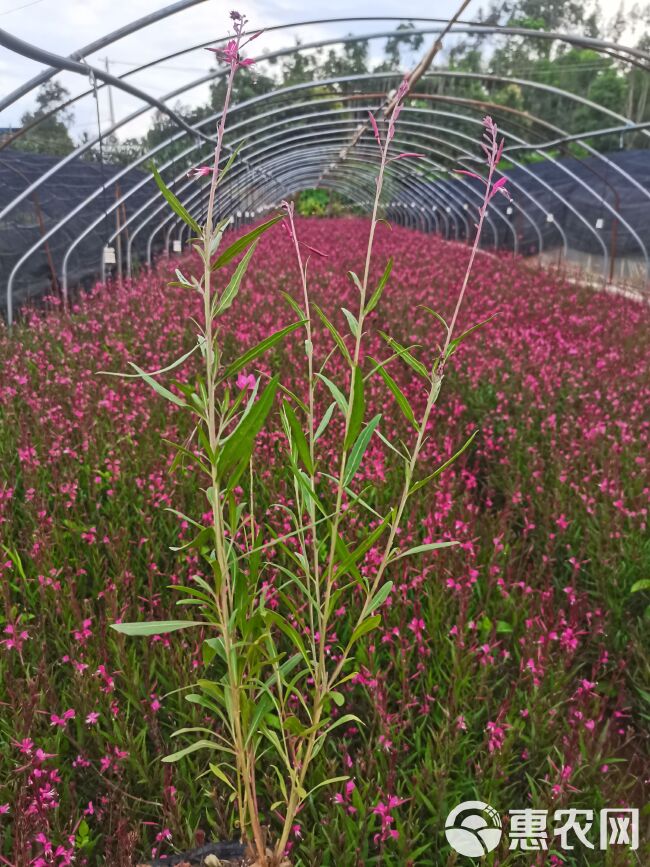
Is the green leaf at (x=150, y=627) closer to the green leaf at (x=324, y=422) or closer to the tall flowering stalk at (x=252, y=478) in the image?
the tall flowering stalk at (x=252, y=478)

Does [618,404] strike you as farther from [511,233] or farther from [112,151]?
[511,233]

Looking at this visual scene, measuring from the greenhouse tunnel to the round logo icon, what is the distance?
1672 millimetres

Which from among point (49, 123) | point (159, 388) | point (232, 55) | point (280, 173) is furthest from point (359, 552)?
point (280, 173)

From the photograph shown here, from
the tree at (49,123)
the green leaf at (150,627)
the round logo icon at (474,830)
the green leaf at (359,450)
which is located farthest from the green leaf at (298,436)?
the tree at (49,123)

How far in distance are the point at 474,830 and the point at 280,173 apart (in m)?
21.9

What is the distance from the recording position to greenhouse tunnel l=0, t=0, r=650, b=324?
6.43m

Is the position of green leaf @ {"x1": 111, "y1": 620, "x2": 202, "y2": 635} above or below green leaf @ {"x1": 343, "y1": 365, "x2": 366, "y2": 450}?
below

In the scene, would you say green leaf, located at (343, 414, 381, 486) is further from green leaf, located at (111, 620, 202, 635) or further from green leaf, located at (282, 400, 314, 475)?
green leaf, located at (111, 620, 202, 635)

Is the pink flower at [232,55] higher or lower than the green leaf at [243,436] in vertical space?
higher

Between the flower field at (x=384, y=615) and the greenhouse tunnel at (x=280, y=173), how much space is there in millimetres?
1463

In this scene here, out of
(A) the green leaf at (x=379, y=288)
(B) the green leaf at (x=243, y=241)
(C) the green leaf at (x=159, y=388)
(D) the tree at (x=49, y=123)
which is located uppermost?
(D) the tree at (x=49, y=123)

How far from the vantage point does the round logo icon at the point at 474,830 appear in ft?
5.88

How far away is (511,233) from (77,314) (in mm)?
16059

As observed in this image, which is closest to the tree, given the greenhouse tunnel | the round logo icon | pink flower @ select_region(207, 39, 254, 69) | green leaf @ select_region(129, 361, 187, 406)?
the greenhouse tunnel
